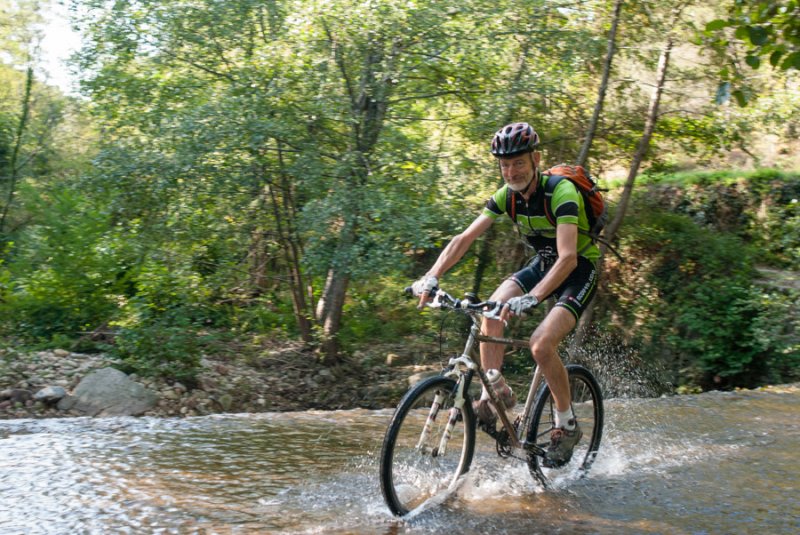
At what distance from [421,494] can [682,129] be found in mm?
10087

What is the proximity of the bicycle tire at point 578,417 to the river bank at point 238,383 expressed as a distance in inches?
224

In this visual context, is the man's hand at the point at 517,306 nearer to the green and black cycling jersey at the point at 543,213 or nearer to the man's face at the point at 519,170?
the green and black cycling jersey at the point at 543,213

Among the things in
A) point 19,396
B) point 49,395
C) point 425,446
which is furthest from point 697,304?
point 19,396

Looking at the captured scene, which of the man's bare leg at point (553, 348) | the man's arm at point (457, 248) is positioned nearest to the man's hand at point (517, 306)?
the man's bare leg at point (553, 348)

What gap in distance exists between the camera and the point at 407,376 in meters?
12.8

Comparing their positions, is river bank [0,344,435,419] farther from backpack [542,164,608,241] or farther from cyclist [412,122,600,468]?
backpack [542,164,608,241]

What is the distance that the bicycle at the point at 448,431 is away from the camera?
14.6 ft

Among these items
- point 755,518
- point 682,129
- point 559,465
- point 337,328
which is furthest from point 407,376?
point 755,518

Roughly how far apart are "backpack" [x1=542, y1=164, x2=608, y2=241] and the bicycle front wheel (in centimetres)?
140

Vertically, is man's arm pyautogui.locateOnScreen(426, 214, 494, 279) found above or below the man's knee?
above

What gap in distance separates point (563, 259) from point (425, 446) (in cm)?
145

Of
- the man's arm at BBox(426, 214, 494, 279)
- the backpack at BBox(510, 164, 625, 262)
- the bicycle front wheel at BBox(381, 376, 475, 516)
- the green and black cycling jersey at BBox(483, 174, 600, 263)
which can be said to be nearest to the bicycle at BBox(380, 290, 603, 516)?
the bicycle front wheel at BBox(381, 376, 475, 516)

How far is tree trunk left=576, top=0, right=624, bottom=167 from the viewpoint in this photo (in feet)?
38.1

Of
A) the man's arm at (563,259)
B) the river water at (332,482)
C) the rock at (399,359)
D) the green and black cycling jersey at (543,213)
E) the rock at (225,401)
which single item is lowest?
the rock at (225,401)
